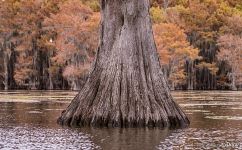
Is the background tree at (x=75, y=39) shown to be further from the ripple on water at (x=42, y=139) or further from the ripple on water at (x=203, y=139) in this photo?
the ripple on water at (x=203, y=139)

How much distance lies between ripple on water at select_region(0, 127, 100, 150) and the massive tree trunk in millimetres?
1623

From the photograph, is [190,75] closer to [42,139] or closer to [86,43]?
[86,43]

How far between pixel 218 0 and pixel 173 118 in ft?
257

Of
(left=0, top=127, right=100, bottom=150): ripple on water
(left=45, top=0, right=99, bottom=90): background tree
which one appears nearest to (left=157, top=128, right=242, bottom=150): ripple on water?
(left=0, top=127, right=100, bottom=150): ripple on water

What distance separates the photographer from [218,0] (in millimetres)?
96688

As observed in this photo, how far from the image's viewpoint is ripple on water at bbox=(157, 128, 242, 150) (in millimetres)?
15227

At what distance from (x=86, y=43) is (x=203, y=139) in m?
64.1

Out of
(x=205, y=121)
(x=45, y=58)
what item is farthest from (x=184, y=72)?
(x=205, y=121)

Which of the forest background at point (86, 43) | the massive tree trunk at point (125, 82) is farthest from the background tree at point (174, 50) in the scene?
the massive tree trunk at point (125, 82)

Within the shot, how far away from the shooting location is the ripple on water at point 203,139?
1523 cm

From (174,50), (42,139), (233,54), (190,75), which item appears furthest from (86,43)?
(42,139)

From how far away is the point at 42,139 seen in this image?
54.7ft

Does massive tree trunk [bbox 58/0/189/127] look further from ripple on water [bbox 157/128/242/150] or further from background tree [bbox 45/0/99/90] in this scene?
background tree [bbox 45/0/99/90]

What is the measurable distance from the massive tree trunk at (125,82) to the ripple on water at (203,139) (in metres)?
1.44
